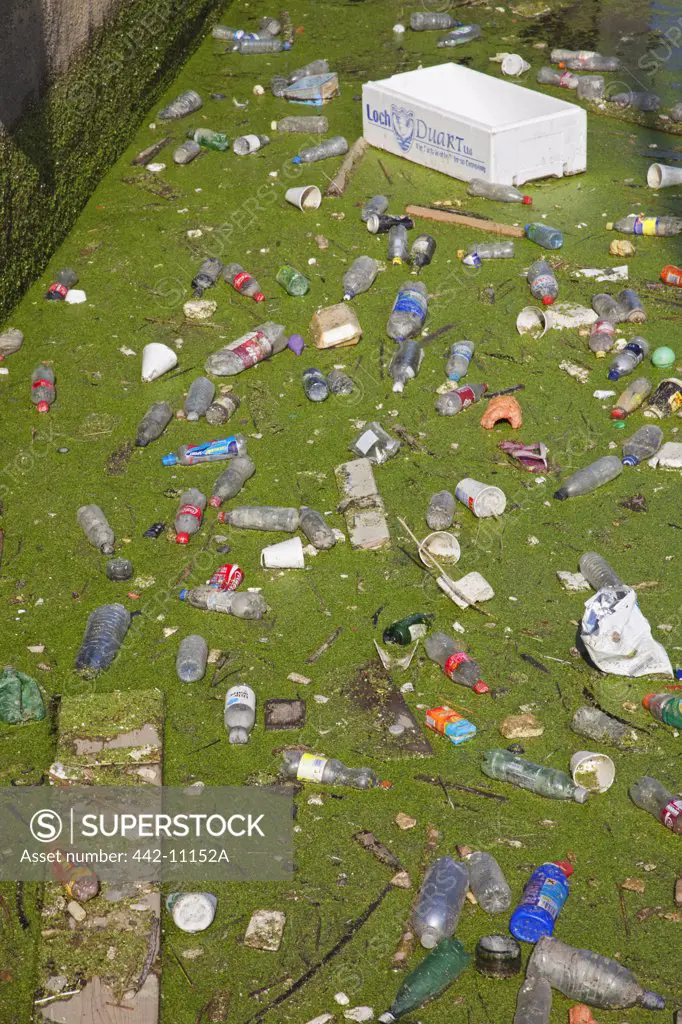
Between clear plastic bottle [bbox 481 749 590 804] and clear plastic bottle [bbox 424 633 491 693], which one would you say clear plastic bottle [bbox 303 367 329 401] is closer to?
clear plastic bottle [bbox 424 633 491 693]

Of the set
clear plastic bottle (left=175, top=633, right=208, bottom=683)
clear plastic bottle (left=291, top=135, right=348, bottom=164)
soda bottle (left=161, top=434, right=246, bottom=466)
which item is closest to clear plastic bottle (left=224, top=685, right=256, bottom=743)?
clear plastic bottle (left=175, top=633, right=208, bottom=683)

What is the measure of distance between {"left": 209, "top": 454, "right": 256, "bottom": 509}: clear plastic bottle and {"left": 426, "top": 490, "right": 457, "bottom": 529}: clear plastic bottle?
3.34 ft

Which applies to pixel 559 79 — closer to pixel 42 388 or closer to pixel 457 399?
pixel 457 399

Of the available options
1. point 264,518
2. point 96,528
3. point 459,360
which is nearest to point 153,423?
point 96,528

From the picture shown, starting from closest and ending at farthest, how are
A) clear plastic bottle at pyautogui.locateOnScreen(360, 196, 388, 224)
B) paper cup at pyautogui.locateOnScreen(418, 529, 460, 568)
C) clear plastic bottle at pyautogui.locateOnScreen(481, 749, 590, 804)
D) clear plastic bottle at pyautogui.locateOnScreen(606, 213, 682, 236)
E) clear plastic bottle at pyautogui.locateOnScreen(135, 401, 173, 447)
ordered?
clear plastic bottle at pyautogui.locateOnScreen(481, 749, 590, 804)
paper cup at pyautogui.locateOnScreen(418, 529, 460, 568)
clear plastic bottle at pyautogui.locateOnScreen(135, 401, 173, 447)
clear plastic bottle at pyautogui.locateOnScreen(606, 213, 682, 236)
clear plastic bottle at pyautogui.locateOnScreen(360, 196, 388, 224)

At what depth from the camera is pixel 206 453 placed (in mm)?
6512

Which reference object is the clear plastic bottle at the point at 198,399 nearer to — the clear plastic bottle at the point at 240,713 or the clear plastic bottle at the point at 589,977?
the clear plastic bottle at the point at 240,713

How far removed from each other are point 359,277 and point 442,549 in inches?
105

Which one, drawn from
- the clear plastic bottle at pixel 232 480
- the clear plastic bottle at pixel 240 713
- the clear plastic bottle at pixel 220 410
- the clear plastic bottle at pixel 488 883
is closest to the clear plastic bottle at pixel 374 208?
the clear plastic bottle at pixel 220 410

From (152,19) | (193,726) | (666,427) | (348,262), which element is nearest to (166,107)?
(152,19)

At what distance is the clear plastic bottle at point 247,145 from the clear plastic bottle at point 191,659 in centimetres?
531

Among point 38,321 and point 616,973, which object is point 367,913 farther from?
point 38,321

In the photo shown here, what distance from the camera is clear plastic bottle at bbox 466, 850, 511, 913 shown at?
4324mm

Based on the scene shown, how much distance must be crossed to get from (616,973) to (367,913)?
91 centimetres
